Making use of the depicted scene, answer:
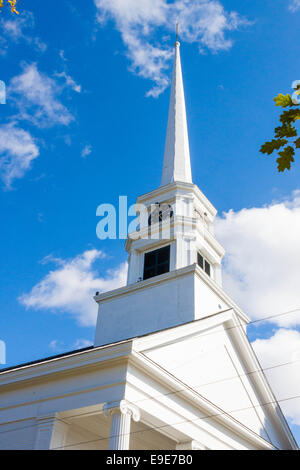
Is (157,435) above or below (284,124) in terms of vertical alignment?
above

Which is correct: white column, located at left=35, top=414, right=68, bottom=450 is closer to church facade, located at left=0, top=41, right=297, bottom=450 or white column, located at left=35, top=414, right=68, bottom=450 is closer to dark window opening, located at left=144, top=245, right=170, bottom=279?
church facade, located at left=0, top=41, right=297, bottom=450

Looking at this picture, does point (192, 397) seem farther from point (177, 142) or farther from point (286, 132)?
point (177, 142)

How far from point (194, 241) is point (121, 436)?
9437 mm

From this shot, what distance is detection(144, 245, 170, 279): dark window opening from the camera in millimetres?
19297

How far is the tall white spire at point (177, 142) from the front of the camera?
23688 mm

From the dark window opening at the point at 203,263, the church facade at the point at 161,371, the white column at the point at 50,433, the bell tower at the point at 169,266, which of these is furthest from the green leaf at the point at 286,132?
the dark window opening at the point at 203,263

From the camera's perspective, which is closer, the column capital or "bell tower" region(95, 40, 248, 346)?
the column capital

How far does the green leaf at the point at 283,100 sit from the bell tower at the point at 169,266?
13.5 m

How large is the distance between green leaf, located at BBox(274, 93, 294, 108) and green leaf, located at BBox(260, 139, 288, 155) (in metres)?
0.23

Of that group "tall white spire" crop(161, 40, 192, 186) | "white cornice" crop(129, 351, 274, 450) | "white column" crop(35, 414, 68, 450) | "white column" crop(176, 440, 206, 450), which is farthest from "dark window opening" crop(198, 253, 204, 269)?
"white column" crop(35, 414, 68, 450)

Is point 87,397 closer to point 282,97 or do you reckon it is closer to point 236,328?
point 236,328

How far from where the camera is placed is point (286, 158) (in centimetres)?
347

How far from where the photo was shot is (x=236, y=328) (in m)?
17.1
